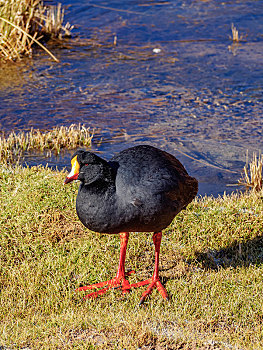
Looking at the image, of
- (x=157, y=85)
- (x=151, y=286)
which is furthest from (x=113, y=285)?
(x=157, y=85)

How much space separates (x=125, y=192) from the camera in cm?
453

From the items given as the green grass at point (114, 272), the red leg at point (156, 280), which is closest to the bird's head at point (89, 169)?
the red leg at point (156, 280)

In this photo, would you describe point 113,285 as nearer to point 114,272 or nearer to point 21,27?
point 114,272

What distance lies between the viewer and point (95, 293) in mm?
5090

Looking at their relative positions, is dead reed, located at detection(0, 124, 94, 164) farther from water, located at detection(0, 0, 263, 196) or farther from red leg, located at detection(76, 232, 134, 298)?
red leg, located at detection(76, 232, 134, 298)

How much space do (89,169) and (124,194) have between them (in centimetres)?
39

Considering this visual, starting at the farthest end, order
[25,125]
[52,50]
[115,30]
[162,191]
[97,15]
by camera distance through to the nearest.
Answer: [97,15]
[115,30]
[52,50]
[25,125]
[162,191]

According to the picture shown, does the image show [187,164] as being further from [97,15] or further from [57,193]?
[97,15]

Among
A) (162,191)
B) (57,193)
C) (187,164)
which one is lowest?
(187,164)

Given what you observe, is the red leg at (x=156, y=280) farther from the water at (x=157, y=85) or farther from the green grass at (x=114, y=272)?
the water at (x=157, y=85)

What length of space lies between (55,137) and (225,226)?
4341 mm

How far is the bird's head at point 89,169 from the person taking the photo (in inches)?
178

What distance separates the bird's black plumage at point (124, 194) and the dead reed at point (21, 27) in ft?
22.4

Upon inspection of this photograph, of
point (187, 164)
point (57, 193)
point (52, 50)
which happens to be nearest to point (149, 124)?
point (187, 164)
